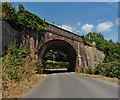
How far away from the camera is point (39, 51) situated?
107ft

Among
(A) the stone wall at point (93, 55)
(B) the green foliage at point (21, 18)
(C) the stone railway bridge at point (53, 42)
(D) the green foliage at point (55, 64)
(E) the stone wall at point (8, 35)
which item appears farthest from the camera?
(D) the green foliage at point (55, 64)

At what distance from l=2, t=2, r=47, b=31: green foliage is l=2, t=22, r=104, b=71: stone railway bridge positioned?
0.63 meters

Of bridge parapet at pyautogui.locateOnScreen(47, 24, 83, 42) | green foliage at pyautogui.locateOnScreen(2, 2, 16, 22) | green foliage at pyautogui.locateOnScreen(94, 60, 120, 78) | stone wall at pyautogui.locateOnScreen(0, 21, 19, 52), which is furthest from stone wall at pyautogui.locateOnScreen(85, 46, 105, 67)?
green foliage at pyautogui.locateOnScreen(2, 2, 16, 22)

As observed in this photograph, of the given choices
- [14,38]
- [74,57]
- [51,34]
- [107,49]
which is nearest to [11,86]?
[14,38]

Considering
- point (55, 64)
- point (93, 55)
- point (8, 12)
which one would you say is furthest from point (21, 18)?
point (55, 64)

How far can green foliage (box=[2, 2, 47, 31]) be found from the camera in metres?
23.1

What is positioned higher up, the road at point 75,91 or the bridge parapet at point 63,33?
the bridge parapet at point 63,33

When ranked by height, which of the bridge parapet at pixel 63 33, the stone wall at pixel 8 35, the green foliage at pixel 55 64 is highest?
the bridge parapet at pixel 63 33

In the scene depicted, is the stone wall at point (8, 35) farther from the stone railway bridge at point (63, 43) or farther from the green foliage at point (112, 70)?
the green foliage at point (112, 70)

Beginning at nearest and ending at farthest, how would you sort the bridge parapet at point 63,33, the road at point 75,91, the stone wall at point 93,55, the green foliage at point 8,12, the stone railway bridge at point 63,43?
the road at point 75,91
the green foliage at point 8,12
the stone railway bridge at point 63,43
the bridge parapet at point 63,33
the stone wall at point 93,55

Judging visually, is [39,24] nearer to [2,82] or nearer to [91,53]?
[91,53]

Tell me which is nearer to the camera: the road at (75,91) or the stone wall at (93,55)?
the road at (75,91)

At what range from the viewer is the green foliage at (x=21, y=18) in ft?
75.7

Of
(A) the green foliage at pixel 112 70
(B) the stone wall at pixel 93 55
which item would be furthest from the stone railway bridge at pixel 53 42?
(A) the green foliage at pixel 112 70
